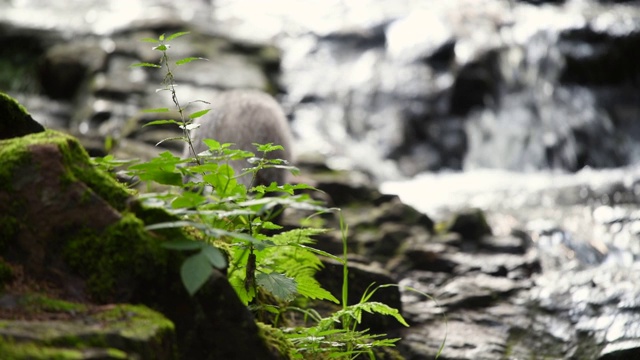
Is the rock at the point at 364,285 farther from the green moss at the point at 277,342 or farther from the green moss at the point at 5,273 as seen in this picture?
the green moss at the point at 5,273

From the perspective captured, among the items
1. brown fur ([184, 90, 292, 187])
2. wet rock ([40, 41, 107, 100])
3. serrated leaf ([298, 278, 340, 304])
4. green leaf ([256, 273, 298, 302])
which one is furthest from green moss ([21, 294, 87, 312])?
wet rock ([40, 41, 107, 100])

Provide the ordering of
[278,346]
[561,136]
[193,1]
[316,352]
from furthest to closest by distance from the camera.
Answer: [193,1], [561,136], [316,352], [278,346]

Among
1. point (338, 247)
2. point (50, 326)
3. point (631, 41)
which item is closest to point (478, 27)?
point (631, 41)

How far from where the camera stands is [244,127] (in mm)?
4859

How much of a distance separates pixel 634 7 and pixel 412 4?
5058 millimetres

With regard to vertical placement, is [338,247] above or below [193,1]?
below

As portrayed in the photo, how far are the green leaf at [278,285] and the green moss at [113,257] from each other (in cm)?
55

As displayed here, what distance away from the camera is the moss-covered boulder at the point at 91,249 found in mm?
1980

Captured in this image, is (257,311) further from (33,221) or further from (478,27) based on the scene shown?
(478,27)

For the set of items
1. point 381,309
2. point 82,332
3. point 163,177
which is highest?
point 163,177

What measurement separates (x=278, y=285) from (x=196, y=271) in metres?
0.75

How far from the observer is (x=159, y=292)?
205cm

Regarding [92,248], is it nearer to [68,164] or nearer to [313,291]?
[68,164]

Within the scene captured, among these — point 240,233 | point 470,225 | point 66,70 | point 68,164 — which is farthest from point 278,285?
point 66,70
